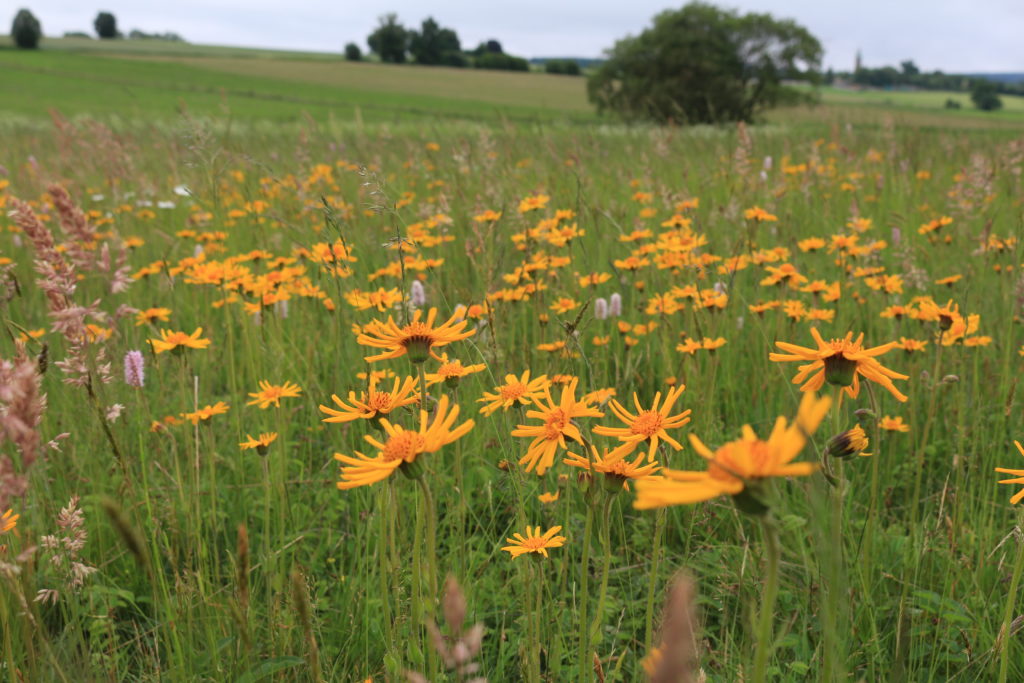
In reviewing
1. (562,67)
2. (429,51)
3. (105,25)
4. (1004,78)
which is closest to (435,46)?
(429,51)

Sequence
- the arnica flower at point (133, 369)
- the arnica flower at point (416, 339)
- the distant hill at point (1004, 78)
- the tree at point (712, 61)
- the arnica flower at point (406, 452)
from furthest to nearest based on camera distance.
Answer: the distant hill at point (1004, 78), the tree at point (712, 61), the arnica flower at point (133, 369), the arnica flower at point (416, 339), the arnica flower at point (406, 452)

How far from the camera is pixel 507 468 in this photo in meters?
1.44

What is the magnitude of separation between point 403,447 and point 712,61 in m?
32.3

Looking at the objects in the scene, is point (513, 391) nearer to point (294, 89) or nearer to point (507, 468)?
point (507, 468)

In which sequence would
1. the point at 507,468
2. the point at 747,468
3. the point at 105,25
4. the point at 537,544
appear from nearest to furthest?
the point at 747,468, the point at 537,544, the point at 507,468, the point at 105,25

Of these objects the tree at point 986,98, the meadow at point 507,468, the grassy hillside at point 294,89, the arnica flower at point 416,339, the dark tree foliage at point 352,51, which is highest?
the dark tree foliage at point 352,51

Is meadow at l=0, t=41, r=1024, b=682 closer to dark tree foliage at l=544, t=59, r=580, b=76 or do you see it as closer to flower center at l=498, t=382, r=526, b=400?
flower center at l=498, t=382, r=526, b=400

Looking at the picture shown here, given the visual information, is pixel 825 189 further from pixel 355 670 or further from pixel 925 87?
pixel 925 87

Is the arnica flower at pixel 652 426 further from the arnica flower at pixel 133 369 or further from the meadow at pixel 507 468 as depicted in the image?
the arnica flower at pixel 133 369

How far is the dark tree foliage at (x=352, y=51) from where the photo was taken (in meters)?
77.7

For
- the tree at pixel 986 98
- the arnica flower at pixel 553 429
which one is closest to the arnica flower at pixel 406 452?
the arnica flower at pixel 553 429

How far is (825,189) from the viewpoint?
5.23 metres

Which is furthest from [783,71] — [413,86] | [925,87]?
[925,87]

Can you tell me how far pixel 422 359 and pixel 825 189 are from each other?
489 centimetres
